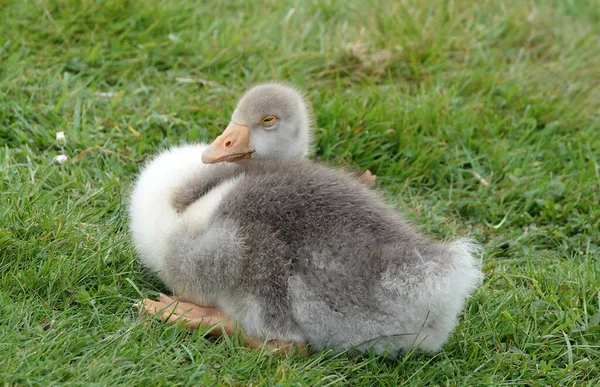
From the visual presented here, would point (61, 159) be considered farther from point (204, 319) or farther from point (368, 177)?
point (368, 177)

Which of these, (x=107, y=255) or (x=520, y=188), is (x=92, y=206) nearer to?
(x=107, y=255)

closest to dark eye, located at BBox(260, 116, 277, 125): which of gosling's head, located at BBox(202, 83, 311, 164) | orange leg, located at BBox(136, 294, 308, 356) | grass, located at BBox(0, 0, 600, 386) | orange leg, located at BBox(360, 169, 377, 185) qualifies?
gosling's head, located at BBox(202, 83, 311, 164)

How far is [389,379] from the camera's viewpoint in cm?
336

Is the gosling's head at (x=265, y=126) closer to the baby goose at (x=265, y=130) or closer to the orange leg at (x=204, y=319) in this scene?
the baby goose at (x=265, y=130)

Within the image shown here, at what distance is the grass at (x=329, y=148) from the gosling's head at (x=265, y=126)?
2.26ft

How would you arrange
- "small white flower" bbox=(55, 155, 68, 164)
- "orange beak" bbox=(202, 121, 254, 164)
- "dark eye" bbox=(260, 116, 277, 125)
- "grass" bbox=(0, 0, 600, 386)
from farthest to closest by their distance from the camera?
"small white flower" bbox=(55, 155, 68, 164) → "dark eye" bbox=(260, 116, 277, 125) → "orange beak" bbox=(202, 121, 254, 164) → "grass" bbox=(0, 0, 600, 386)

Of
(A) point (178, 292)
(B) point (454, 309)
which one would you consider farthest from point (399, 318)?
(A) point (178, 292)

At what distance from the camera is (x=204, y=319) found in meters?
3.46

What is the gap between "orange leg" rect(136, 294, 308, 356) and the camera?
3367 mm

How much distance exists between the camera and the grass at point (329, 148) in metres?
3.35

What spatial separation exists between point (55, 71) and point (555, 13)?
4.16m

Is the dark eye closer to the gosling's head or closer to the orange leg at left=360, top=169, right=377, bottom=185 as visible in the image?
the gosling's head

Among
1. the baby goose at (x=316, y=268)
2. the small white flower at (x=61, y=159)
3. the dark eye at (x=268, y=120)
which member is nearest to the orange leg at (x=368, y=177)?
the dark eye at (x=268, y=120)

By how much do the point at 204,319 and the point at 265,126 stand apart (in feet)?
3.42
